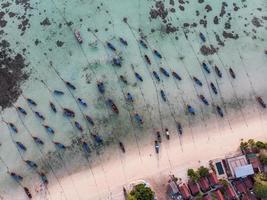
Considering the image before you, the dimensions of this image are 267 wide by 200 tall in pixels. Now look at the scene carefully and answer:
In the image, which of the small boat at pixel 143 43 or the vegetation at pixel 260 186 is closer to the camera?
the vegetation at pixel 260 186

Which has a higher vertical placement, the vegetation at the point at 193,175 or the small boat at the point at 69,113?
the small boat at the point at 69,113

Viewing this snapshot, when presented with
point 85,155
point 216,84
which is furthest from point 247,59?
point 85,155

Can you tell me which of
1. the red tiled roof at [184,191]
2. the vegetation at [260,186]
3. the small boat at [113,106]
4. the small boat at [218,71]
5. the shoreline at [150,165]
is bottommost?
the vegetation at [260,186]

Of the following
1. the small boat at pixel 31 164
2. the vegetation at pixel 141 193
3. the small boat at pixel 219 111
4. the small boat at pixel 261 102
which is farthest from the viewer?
the small boat at pixel 261 102

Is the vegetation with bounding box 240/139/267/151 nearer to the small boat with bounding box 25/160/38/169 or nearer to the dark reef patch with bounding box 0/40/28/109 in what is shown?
the small boat with bounding box 25/160/38/169

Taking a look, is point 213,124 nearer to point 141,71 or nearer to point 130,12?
point 141,71

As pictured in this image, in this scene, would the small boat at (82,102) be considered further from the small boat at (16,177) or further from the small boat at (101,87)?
the small boat at (16,177)

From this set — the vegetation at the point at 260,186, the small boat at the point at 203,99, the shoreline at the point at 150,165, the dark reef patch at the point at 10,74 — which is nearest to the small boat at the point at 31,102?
the dark reef patch at the point at 10,74
